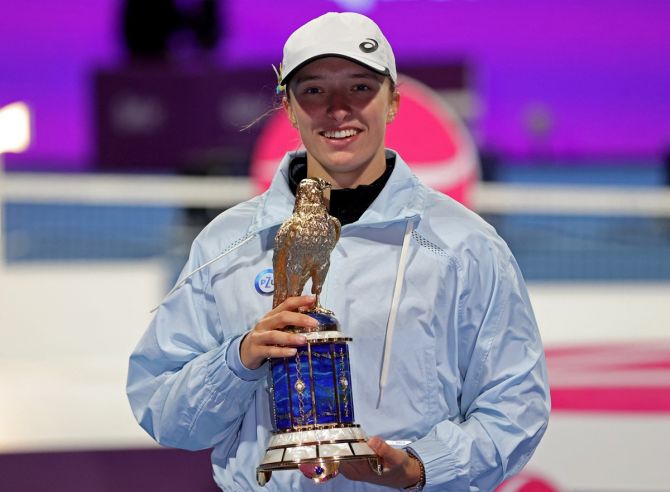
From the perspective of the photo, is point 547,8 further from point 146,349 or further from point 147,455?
point 146,349

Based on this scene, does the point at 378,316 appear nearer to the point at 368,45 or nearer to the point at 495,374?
the point at 495,374

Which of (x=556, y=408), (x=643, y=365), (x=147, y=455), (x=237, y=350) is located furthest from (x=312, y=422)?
(x=643, y=365)

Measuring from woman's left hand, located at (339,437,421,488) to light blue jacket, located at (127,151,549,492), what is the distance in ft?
0.20

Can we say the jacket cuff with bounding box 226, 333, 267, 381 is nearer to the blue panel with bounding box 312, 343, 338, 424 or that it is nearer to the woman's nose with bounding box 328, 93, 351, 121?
the blue panel with bounding box 312, 343, 338, 424

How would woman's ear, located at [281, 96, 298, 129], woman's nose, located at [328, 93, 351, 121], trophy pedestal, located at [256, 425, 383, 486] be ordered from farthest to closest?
woman's ear, located at [281, 96, 298, 129] → woman's nose, located at [328, 93, 351, 121] → trophy pedestal, located at [256, 425, 383, 486]

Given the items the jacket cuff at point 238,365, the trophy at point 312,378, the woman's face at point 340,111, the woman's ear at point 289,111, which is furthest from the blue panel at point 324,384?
the woman's ear at point 289,111

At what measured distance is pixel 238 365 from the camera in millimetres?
2006

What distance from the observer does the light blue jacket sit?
6.77 ft

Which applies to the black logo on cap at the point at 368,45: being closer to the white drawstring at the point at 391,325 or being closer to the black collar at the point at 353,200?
the black collar at the point at 353,200

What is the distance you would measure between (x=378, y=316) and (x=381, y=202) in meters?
0.21

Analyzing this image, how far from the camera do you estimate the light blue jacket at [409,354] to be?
2.06m

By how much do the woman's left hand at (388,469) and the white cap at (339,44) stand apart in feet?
2.18

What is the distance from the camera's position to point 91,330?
239 inches

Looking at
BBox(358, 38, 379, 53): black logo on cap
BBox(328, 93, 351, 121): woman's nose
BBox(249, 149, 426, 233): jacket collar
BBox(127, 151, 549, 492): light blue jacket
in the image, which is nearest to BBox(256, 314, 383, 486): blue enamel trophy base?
BBox(127, 151, 549, 492): light blue jacket
